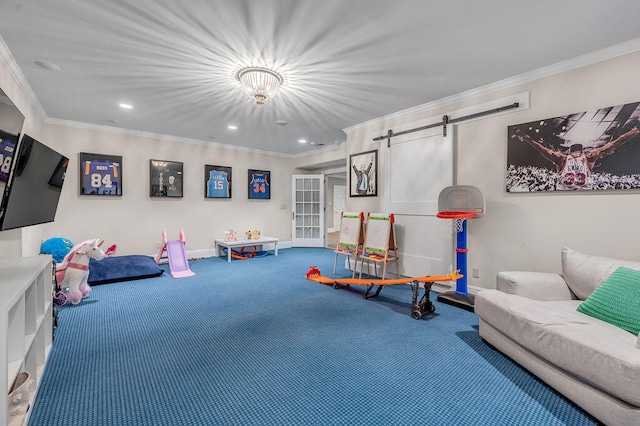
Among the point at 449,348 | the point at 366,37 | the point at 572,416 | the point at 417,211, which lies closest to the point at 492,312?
the point at 449,348

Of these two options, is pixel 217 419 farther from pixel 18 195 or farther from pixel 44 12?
pixel 44 12

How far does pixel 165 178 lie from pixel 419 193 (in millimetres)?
4989

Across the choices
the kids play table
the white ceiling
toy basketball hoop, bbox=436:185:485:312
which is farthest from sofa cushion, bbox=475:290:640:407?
the kids play table

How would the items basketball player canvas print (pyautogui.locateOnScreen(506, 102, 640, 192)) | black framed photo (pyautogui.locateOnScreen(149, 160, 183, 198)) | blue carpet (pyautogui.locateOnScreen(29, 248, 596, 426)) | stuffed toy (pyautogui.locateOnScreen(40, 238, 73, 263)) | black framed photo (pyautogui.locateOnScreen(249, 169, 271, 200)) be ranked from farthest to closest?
black framed photo (pyautogui.locateOnScreen(249, 169, 271, 200)) < black framed photo (pyautogui.locateOnScreen(149, 160, 183, 198)) < stuffed toy (pyautogui.locateOnScreen(40, 238, 73, 263)) < basketball player canvas print (pyautogui.locateOnScreen(506, 102, 640, 192)) < blue carpet (pyautogui.locateOnScreen(29, 248, 596, 426))

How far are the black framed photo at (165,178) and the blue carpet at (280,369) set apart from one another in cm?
277

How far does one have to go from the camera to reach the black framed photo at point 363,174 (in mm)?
4723

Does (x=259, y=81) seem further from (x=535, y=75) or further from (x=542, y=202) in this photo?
(x=542, y=202)

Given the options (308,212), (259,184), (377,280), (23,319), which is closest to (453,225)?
(377,280)

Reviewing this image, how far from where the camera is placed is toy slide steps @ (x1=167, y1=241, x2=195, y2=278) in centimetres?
477

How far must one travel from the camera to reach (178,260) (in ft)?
16.3

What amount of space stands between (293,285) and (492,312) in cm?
263

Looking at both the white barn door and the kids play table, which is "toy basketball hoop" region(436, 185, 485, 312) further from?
the kids play table

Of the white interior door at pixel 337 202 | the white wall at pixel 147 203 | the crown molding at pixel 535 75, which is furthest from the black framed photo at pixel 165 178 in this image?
the white interior door at pixel 337 202

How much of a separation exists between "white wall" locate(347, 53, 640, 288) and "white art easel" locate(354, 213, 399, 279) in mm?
1054
